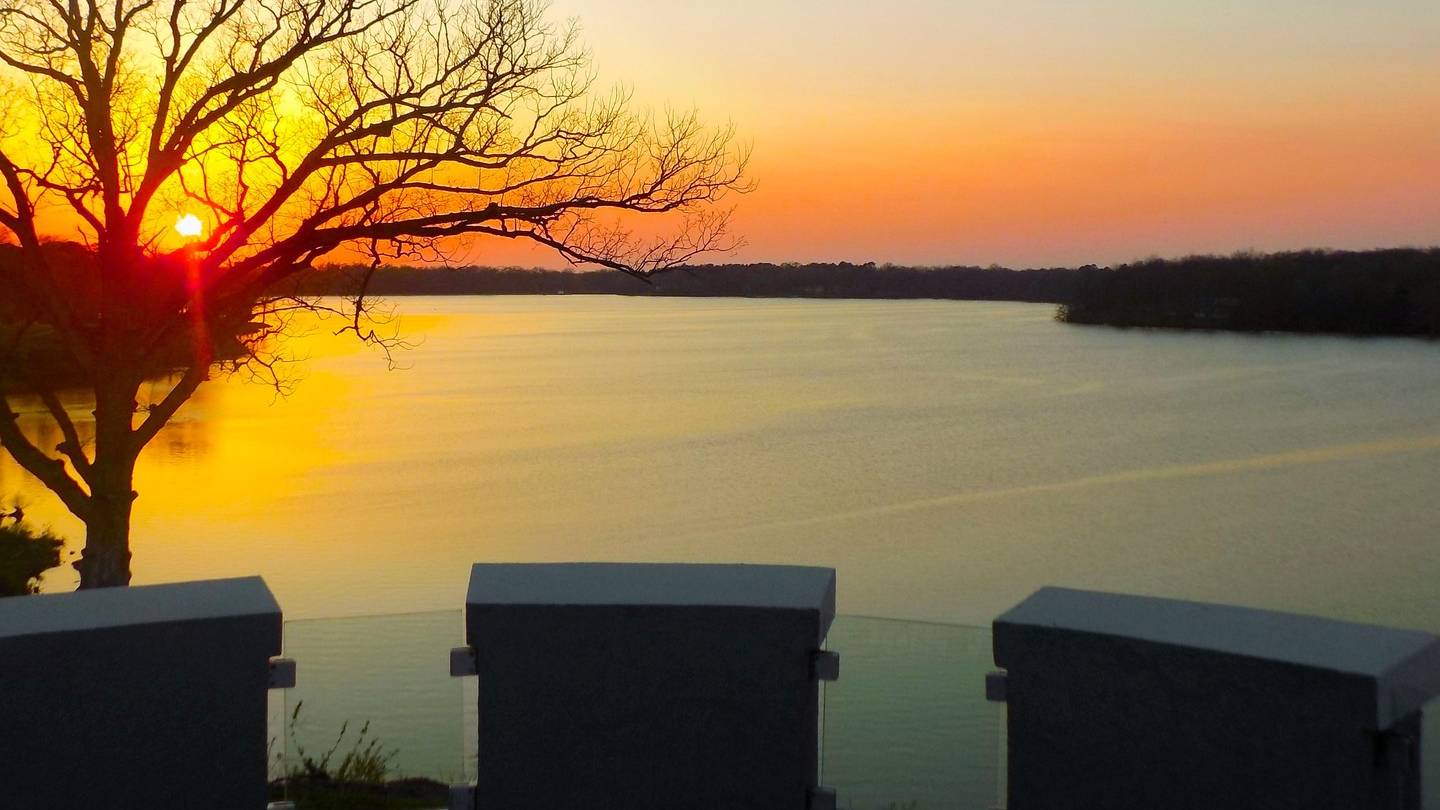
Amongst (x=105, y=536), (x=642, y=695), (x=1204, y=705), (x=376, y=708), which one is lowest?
(x=105, y=536)

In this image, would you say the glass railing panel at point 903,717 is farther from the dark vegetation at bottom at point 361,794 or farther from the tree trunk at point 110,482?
the tree trunk at point 110,482

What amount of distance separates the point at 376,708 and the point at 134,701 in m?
0.95

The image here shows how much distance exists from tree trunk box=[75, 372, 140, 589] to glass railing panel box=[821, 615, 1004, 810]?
21.2 ft

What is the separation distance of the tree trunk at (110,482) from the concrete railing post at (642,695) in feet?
20.6

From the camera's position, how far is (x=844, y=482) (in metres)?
30.3

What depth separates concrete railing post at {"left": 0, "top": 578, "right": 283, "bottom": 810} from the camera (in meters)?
3.38

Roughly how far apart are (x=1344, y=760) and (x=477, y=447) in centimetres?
3361

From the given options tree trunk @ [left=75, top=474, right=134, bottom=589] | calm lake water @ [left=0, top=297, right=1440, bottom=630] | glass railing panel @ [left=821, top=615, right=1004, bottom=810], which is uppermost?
glass railing panel @ [left=821, top=615, right=1004, bottom=810]

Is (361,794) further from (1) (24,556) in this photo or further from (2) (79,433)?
(2) (79,433)

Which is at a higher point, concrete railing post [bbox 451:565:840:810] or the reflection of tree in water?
concrete railing post [bbox 451:565:840:810]

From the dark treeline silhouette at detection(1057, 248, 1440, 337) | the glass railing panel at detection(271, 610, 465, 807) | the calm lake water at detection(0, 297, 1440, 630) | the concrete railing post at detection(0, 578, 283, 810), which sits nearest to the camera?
the concrete railing post at detection(0, 578, 283, 810)

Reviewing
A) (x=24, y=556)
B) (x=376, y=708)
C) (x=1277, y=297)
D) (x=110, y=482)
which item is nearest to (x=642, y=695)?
(x=376, y=708)

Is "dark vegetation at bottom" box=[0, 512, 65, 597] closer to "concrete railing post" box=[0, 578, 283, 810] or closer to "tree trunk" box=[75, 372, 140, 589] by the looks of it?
"tree trunk" box=[75, 372, 140, 589]

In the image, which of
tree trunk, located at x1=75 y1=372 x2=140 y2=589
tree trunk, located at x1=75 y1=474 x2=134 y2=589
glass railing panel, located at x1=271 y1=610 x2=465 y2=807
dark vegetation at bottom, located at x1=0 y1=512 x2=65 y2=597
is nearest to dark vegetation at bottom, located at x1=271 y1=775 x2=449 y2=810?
glass railing panel, located at x1=271 y1=610 x2=465 y2=807
